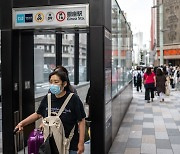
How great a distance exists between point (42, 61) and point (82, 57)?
5.44 meters

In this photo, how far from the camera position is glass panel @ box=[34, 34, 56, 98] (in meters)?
7.20

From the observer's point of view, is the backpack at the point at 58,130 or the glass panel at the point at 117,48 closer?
the backpack at the point at 58,130

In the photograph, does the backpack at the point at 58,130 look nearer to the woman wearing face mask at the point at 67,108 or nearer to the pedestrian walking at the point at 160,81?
the woman wearing face mask at the point at 67,108

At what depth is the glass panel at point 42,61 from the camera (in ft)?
23.6

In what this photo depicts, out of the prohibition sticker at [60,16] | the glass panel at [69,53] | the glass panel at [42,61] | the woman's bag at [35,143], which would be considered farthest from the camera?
the glass panel at [69,53]

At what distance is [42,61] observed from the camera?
7.57m

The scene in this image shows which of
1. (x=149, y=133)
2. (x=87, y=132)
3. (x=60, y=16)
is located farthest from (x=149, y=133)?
(x=60, y=16)

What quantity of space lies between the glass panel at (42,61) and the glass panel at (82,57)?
285 centimetres

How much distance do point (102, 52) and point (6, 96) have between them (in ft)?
6.10

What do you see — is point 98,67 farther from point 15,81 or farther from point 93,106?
point 15,81

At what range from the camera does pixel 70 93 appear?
344cm

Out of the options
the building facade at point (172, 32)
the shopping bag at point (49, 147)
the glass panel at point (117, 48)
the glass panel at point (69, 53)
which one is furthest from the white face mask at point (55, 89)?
the building facade at point (172, 32)

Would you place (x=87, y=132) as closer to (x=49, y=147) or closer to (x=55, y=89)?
(x=49, y=147)

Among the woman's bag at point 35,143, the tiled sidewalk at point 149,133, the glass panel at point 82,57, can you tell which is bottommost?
the tiled sidewalk at point 149,133
